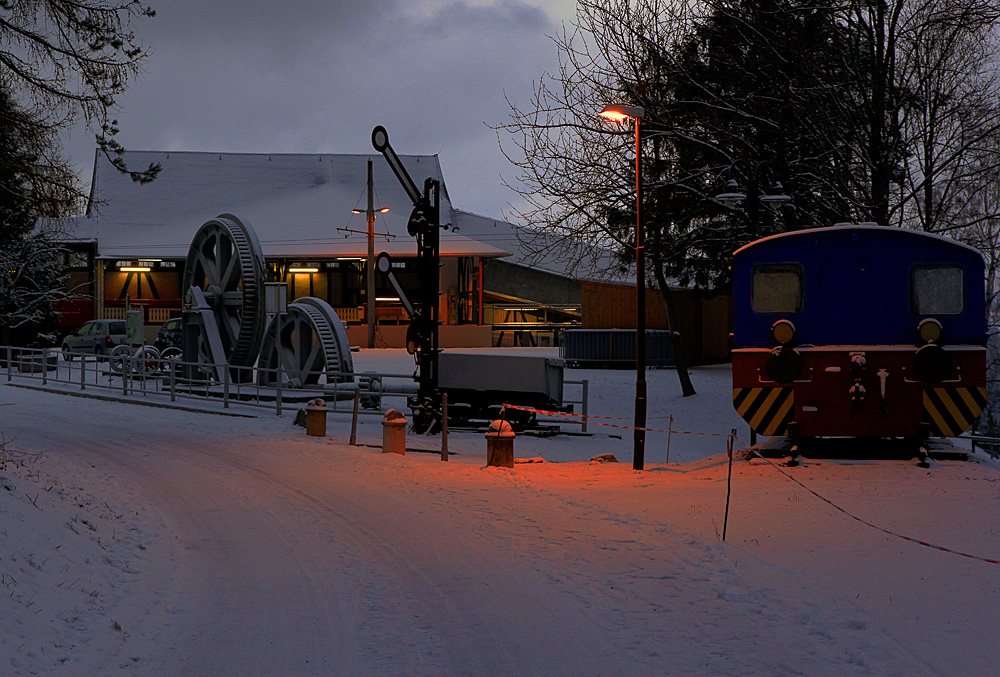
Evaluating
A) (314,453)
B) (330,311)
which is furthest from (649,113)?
(314,453)

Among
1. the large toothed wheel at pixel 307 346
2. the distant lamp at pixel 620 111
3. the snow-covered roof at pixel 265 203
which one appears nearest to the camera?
the distant lamp at pixel 620 111

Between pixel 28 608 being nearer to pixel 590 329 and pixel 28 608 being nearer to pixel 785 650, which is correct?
pixel 785 650

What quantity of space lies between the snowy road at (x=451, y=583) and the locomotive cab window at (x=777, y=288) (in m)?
2.47

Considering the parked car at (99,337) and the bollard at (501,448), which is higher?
the parked car at (99,337)

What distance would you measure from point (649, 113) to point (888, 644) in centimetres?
1856

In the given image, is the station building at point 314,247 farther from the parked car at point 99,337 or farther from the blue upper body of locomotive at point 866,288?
the blue upper body of locomotive at point 866,288

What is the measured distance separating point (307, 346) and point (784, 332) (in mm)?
16260

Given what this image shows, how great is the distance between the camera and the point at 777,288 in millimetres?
13477

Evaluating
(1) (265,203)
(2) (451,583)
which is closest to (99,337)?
(1) (265,203)

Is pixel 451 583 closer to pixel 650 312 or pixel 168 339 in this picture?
pixel 168 339

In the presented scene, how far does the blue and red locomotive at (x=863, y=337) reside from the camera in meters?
12.5

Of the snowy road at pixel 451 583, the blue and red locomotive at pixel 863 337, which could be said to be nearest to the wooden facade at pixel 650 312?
the blue and red locomotive at pixel 863 337

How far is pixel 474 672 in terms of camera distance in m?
5.60

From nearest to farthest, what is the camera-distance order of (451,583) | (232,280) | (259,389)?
(451,583), (259,389), (232,280)
